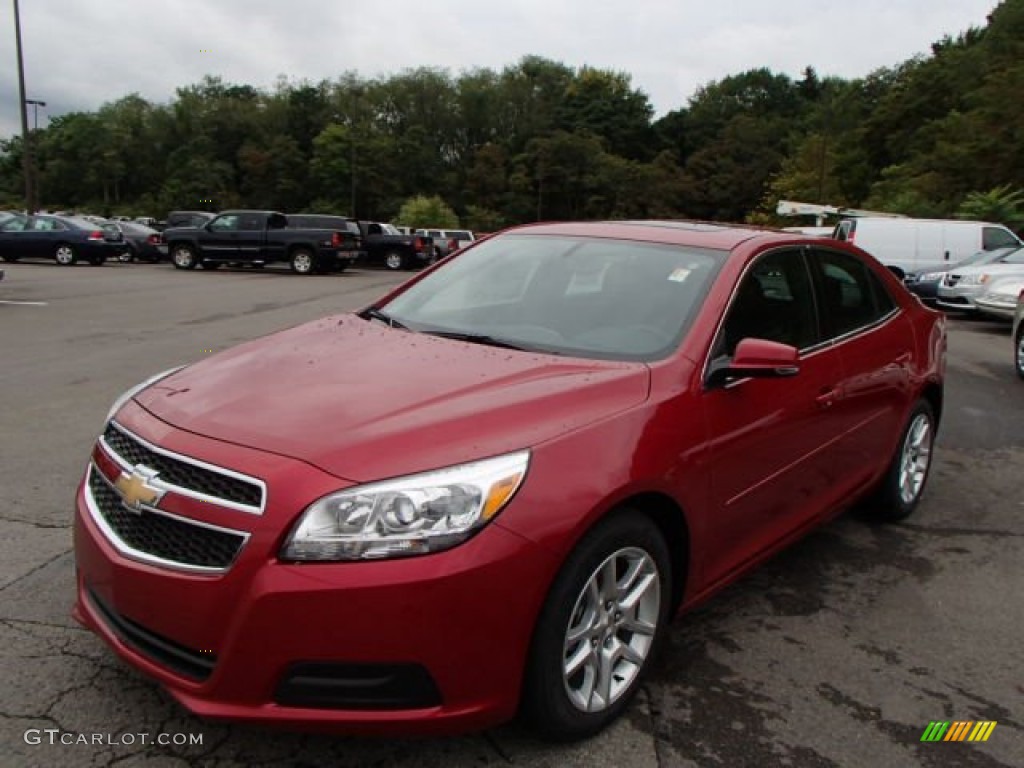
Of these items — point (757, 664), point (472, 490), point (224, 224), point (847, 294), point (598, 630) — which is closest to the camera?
point (472, 490)

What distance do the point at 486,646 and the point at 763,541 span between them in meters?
1.55

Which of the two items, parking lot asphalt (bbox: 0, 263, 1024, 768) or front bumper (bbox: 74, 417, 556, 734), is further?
parking lot asphalt (bbox: 0, 263, 1024, 768)

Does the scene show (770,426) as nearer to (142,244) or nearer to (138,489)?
(138,489)

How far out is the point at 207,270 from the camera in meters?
25.6

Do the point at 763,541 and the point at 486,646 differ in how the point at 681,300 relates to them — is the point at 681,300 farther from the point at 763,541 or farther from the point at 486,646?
the point at 486,646

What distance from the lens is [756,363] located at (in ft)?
9.63

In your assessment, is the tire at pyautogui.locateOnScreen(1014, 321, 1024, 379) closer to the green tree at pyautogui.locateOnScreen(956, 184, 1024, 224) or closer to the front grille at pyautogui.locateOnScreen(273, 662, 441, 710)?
the front grille at pyautogui.locateOnScreen(273, 662, 441, 710)

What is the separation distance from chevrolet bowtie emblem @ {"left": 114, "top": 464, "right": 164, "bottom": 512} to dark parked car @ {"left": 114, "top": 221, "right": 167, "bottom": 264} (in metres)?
28.3

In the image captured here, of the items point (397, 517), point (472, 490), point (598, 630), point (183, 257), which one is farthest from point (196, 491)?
point (183, 257)

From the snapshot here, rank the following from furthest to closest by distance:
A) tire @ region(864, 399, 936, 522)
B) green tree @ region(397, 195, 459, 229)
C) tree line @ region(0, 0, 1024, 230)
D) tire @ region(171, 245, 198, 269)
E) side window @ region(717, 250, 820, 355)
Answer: tree line @ region(0, 0, 1024, 230), green tree @ region(397, 195, 459, 229), tire @ region(171, 245, 198, 269), tire @ region(864, 399, 936, 522), side window @ region(717, 250, 820, 355)

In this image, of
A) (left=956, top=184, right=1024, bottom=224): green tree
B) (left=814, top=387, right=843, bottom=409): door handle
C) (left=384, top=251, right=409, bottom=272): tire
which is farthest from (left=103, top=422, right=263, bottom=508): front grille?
(left=956, top=184, right=1024, bottom=224): green tree

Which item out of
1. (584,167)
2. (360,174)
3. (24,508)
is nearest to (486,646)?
(24,508)

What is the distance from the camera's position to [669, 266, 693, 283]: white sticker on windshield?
3.35m

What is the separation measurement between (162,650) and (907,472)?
4000 millimetres
